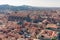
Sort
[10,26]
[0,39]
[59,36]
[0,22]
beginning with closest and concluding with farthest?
[59,36] → [0,39] → [10,26] → [0,22]

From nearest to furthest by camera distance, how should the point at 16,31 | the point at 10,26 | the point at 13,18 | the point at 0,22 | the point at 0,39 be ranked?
the point at 0,39
the point at 16,31
the point at 10,26
the point at 0,22
the point at 13,18

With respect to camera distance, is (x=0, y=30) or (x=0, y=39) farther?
(x=0, y=30)

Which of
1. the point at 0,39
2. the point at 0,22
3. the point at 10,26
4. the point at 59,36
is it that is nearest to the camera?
the point at 59,36

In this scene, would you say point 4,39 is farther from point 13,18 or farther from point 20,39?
point 13,18

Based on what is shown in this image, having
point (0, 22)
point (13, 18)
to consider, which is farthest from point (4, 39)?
point (13, 18)

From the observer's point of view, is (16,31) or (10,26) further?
(10,26)

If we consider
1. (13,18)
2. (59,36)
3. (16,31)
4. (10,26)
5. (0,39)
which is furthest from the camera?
(13,18)

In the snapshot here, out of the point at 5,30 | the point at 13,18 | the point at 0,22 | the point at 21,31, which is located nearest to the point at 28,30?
the point at 21,31

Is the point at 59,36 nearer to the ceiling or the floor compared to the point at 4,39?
nearer to the ceiling

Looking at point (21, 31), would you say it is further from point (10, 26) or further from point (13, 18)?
point (13, 18)
